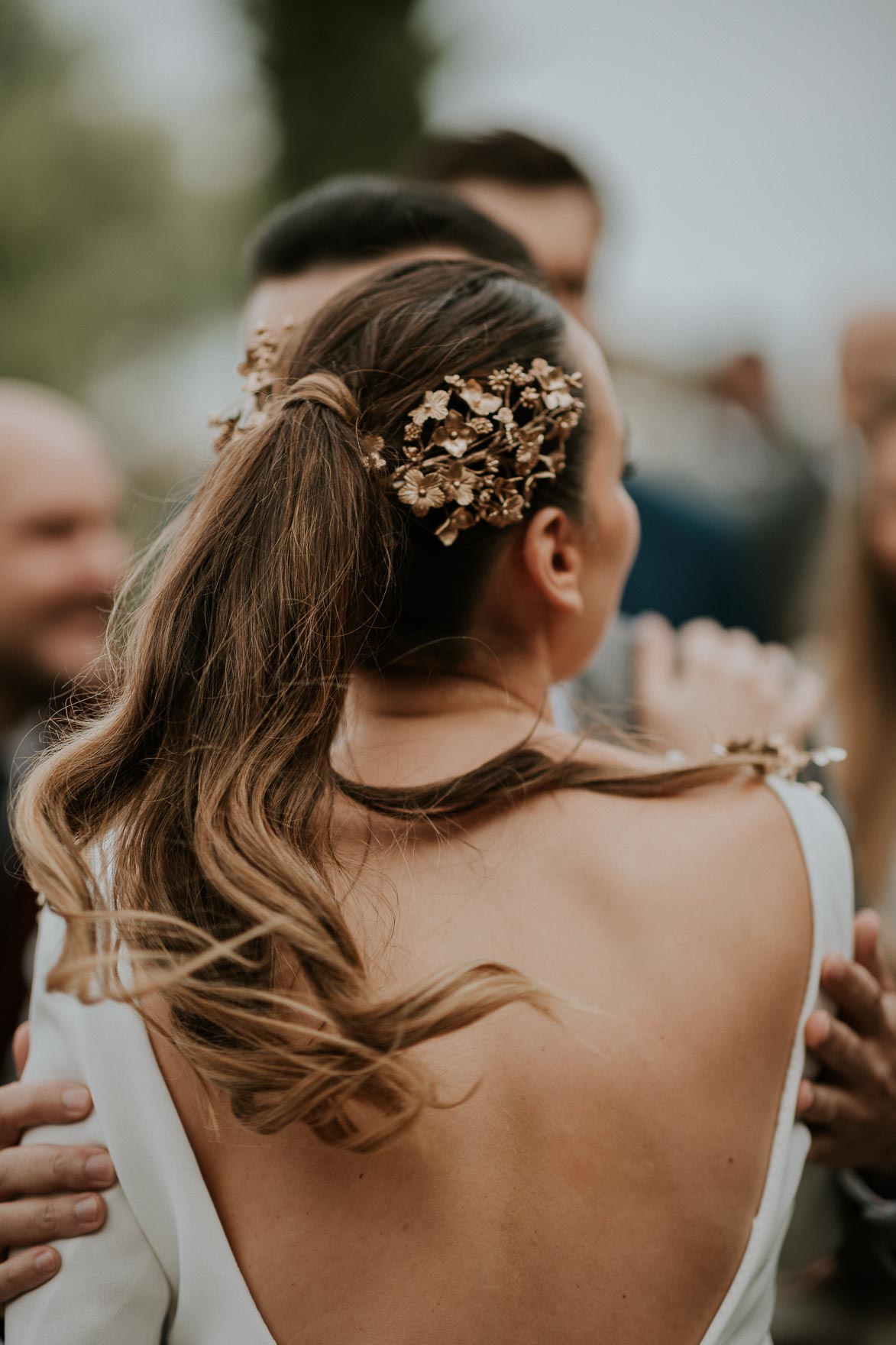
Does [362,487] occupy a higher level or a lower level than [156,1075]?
higher

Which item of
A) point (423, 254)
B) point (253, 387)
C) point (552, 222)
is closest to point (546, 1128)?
point (253, 387)

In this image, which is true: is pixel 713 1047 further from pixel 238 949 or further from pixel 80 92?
pixel 80 92

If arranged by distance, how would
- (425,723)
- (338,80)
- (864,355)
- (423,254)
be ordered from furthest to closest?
(338,80)
(864,355)
(423,254)
(425,723)

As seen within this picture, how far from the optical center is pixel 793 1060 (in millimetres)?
1438

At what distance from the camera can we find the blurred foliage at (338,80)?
14812mm

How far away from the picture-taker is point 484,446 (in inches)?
55.6

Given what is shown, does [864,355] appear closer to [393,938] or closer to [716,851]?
[716,851]

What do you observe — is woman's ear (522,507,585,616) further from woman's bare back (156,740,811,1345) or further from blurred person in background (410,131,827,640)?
blurred person in background (410,131,827,640)

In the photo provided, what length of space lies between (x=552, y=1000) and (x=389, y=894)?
0.22 meters

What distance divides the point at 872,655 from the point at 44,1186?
114 inches

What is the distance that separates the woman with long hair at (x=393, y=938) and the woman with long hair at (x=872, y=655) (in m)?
1.87

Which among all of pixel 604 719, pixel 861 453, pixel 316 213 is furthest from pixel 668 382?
pixel 604 719

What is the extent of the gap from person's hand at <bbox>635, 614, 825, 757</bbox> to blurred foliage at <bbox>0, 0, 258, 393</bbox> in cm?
1559

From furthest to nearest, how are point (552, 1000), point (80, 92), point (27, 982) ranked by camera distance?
point (80, 92) → point (27, 982) → point (552, 1000)
